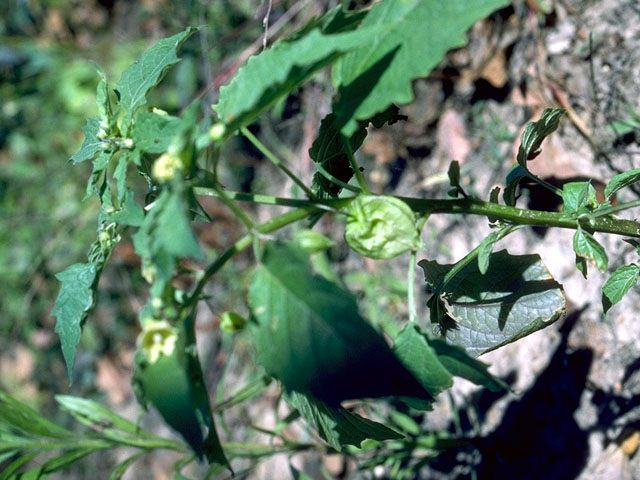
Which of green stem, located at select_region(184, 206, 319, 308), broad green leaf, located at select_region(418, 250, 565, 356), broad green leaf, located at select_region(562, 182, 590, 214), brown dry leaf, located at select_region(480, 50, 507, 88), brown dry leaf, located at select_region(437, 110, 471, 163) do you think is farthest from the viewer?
brown dry leaf, located at select_region(437, 110, 471, 163)

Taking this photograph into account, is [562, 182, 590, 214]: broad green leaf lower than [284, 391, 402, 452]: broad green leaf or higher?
higher

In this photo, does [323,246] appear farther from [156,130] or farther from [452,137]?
[452,137]

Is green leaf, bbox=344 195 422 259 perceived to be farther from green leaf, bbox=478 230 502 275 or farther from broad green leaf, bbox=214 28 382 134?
broad green leaf, bbox=214 28 382 134

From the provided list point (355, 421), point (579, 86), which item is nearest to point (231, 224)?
point (579, 86)

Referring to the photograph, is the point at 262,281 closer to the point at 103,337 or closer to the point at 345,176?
the point at 345,176

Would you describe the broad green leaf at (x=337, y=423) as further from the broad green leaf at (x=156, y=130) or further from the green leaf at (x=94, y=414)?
the green leaf at (x=94, y=414)

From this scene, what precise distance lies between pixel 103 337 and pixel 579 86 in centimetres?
283

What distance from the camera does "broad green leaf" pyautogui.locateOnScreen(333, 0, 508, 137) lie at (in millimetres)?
815

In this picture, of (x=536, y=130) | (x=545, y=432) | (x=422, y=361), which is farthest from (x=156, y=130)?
(x=545, y=432)

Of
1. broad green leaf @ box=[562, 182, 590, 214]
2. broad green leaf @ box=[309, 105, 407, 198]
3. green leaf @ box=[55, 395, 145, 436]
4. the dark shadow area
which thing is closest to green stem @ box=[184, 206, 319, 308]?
broad green leaf @ box=[309, 105, 407, 198]

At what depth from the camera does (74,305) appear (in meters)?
1.05

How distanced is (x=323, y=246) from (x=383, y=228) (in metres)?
0.13

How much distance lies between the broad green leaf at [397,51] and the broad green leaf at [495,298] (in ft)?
1.43

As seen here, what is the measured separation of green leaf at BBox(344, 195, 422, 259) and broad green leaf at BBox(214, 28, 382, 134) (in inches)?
9.5
